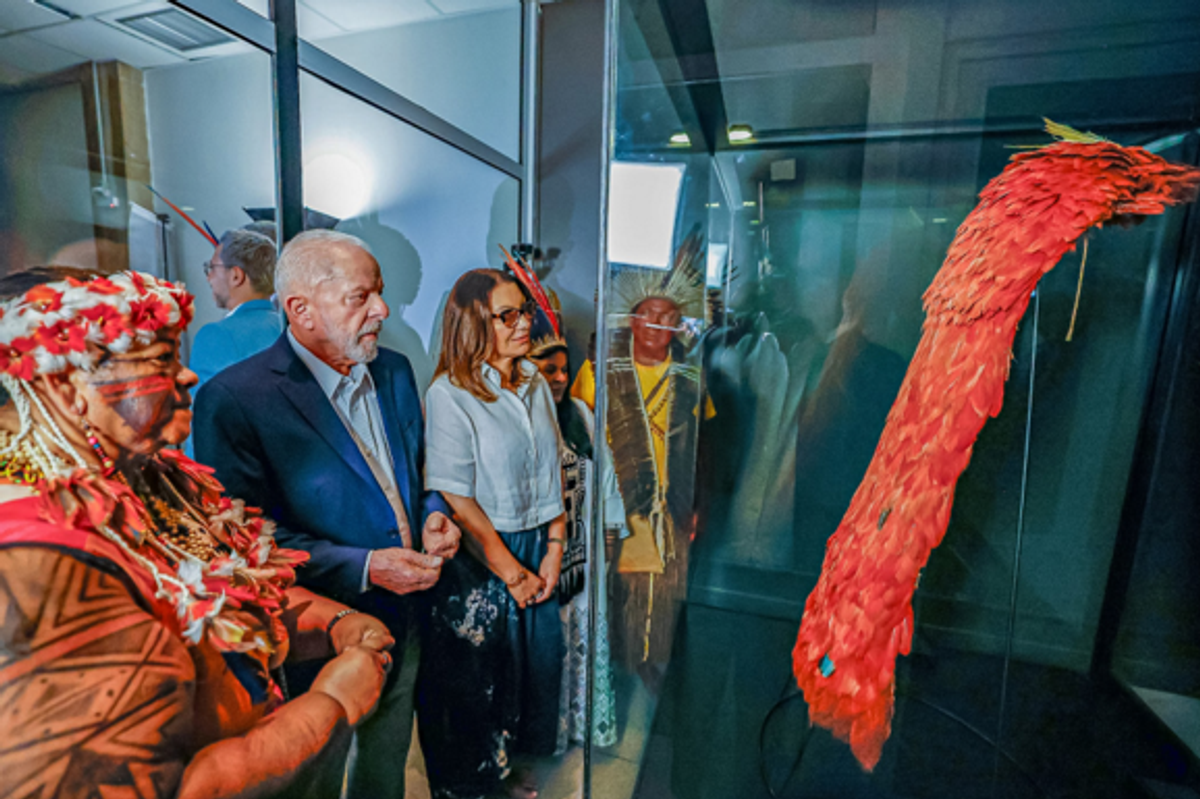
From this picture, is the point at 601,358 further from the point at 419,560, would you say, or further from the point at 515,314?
the point at 419,560

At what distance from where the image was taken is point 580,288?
3.48 ft

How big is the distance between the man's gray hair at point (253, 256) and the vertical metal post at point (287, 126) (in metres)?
0.03

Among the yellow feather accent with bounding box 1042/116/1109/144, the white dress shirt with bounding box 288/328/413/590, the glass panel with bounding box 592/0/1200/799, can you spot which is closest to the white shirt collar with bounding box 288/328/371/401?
the white dress shirt with bounding box 288/328/413/590

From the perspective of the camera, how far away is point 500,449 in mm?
1016

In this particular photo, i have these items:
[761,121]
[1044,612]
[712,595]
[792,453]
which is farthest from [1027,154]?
[712,595]

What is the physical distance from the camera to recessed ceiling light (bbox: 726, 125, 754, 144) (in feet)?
3.02

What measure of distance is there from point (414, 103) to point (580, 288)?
45 centimetres

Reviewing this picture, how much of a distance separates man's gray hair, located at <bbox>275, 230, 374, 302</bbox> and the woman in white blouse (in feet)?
0.77

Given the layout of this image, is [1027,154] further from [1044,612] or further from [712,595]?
[712,595]

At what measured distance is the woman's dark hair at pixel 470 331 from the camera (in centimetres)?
95

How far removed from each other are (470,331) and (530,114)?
1.56 feet

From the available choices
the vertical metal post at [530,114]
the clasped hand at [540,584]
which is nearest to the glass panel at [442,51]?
the vertical metal post at [530,114]

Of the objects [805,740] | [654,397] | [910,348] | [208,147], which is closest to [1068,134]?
[910,348]

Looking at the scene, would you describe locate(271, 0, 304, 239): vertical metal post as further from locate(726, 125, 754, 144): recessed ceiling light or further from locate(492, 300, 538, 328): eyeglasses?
locate(726, 125, 754, 144): recessed ceiling light
